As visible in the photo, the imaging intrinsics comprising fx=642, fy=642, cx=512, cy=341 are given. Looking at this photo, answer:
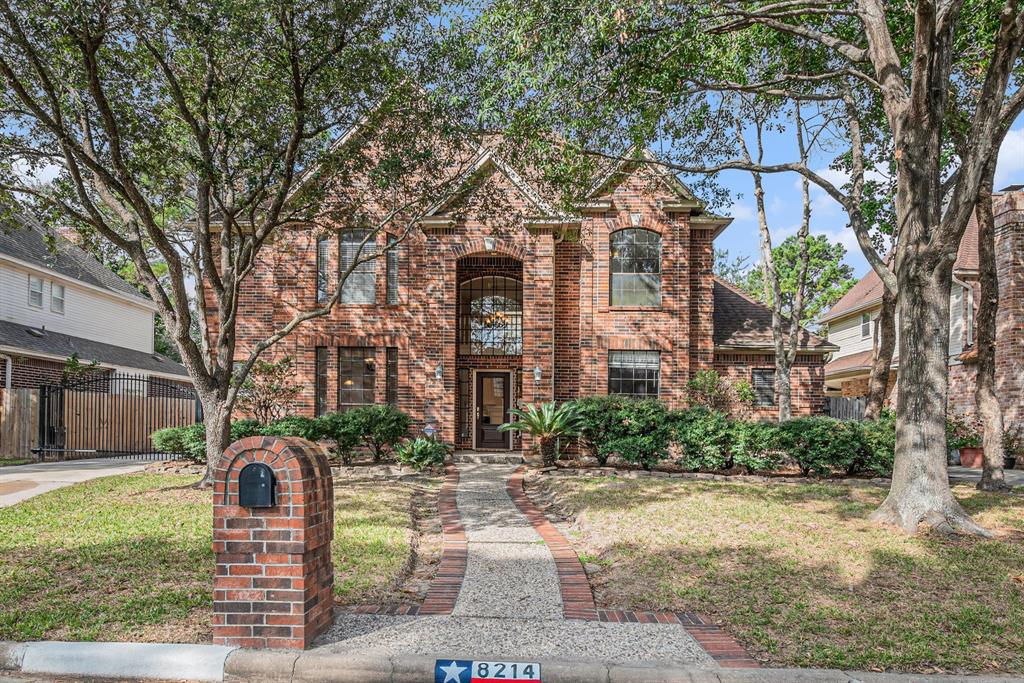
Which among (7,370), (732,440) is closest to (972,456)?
(732,440)

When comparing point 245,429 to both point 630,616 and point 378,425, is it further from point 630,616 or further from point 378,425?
point 630,616

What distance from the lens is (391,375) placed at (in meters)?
17.4

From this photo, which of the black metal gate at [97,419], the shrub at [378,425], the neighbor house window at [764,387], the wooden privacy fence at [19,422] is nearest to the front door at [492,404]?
the shrub at [378,425]

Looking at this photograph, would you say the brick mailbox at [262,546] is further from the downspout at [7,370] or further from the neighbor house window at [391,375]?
the downspout at [7,370]

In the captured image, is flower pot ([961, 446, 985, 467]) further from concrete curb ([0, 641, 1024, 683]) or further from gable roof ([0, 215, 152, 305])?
gable roof ([0, 215, 152, 305])

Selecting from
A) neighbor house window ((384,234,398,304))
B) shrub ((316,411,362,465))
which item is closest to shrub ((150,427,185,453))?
shrub ((316,411,362,465))

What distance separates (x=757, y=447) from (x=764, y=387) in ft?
20.1

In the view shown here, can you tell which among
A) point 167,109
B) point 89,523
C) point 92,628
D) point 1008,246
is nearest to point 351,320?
point 167,109

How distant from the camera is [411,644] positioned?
4.51 metres

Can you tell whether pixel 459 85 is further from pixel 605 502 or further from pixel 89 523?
pixel 89 523

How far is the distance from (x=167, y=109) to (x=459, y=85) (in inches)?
194

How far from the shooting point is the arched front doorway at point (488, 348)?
18.0m

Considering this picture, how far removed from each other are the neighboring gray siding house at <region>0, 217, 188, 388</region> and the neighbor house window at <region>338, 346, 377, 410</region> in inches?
304

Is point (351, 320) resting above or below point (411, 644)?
above
